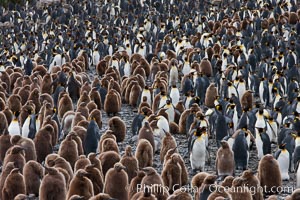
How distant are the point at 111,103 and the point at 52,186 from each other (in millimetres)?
5538

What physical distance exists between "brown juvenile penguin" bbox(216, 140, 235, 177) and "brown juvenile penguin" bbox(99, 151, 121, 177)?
1.50 meters

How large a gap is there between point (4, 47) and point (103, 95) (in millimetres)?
7780

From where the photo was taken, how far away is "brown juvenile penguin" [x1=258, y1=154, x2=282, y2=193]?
9.83 meters

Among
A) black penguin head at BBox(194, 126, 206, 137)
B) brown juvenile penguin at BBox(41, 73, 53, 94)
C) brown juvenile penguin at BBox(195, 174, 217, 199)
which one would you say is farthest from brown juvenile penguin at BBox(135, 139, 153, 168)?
brown juvenile penguin at BBox(41, 73, 53, 94)

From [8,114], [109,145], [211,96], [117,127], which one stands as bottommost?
[109,145]

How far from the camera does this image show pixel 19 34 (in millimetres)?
24047

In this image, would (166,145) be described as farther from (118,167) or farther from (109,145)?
(118,167)

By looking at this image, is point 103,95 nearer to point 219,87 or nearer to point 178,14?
point 219,87

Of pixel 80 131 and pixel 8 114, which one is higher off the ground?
pixel 8 114

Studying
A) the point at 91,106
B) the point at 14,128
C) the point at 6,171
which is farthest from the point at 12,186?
the point at 91,106

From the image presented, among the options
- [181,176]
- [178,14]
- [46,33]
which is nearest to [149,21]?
[178,14]

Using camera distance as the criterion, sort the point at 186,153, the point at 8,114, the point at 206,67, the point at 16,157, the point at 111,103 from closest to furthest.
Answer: the point at 16,157 → the point at 186,153 → the point at 8,114 → the point at 111,103 → the point at 206,67

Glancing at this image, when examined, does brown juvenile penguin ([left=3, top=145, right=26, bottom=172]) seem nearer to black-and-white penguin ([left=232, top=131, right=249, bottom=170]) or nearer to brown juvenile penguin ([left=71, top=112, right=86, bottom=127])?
brown juvenile penguin ([left=71, top=112, right=86, bottom=127])

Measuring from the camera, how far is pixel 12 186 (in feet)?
29.9
